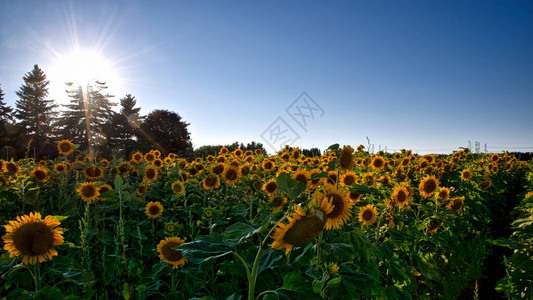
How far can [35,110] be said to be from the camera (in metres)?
41.1

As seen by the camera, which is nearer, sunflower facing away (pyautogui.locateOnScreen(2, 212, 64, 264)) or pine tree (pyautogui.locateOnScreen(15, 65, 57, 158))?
sunflower facing away (pyautogui.locateOnScreen(2, 212, 64, 264))

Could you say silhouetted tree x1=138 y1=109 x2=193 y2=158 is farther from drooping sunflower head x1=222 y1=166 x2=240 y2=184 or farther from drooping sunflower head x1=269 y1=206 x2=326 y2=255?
drooping sunflower head x1=269 y1=206 x2=326 y2=255

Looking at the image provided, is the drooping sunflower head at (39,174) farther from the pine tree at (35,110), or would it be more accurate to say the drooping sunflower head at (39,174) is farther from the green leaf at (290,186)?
the pine tree at (35,110)

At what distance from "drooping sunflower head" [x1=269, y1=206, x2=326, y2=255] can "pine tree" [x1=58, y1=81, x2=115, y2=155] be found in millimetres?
43471

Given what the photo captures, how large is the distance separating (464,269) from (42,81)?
195ft

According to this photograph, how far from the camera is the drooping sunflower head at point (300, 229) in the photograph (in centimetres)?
104

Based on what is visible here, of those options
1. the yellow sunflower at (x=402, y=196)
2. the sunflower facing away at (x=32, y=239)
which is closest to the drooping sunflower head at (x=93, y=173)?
the sunflower facing away at (x=32, y=239)

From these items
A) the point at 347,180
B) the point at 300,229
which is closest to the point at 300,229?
the point at 300,229

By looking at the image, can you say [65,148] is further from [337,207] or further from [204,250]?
[337,207]

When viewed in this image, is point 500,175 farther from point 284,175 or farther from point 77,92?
point 77,92

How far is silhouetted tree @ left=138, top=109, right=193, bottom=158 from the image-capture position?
3262 cm

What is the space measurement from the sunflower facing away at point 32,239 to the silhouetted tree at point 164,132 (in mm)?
32055

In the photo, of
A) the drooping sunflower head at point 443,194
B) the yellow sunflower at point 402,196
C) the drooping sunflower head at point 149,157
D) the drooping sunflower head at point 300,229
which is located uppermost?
the drooping sunflower head at point 149,157

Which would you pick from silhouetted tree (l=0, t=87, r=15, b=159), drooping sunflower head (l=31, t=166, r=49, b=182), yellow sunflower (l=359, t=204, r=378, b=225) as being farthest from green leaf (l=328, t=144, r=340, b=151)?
silhouetted tree (l=0, t=87, r=15, b=159)
